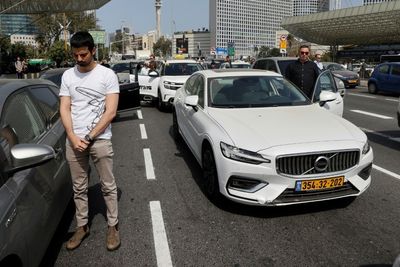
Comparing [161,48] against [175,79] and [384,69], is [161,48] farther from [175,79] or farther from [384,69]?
[175,79]

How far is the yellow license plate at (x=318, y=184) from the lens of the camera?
13.5ft

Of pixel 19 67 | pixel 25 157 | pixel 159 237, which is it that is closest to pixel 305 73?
pixel 159 237

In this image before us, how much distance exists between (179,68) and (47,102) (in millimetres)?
9922

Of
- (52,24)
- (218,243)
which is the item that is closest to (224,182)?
(218,243)

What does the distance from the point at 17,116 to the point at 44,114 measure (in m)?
0.74

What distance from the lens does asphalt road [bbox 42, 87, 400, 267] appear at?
3.60 m

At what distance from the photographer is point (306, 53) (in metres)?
7.56

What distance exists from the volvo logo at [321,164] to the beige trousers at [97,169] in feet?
6.43

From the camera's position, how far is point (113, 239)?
12.4 ft

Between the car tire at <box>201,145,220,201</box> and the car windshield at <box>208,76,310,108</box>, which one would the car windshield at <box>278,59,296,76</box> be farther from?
the car tire at <box>201,145,220,201</box>

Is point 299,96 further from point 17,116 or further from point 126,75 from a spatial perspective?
point 126,75

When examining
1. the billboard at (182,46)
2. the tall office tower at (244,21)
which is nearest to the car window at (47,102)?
the billboard at (182,46)

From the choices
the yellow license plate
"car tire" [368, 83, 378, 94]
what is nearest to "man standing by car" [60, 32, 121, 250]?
the yellow license plate

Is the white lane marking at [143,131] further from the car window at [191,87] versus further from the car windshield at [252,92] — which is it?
the car windshield at [252,92]
